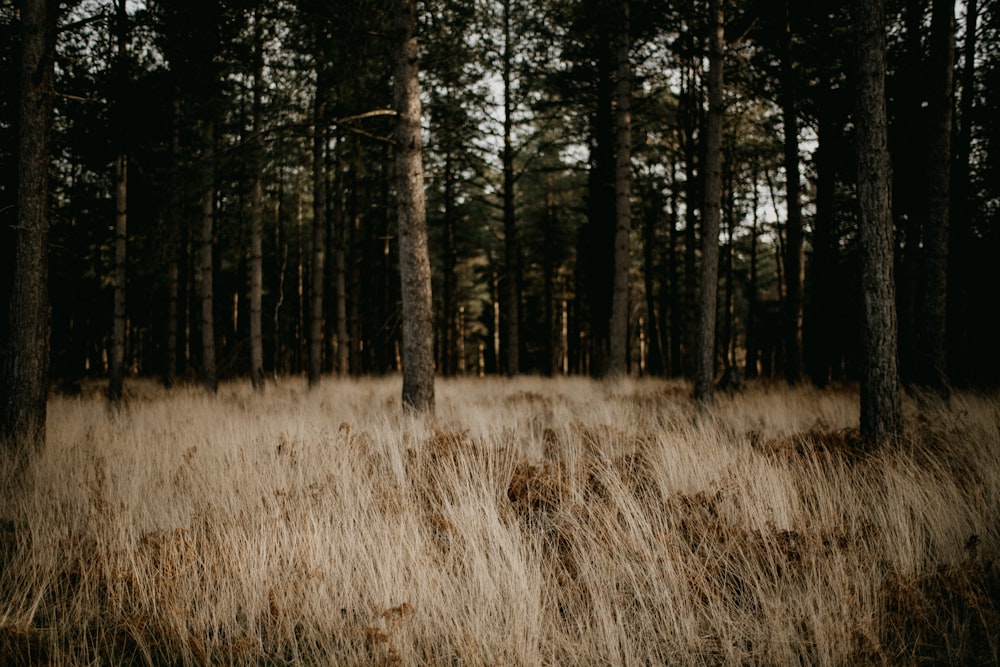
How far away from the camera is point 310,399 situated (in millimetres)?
10062

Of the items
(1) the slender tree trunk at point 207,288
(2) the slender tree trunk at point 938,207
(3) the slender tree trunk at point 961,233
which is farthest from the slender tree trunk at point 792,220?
(1) the slender tree trunk at point 207,288

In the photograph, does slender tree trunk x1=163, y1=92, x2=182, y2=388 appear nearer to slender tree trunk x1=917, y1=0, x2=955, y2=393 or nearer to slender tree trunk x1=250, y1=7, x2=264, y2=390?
slender tree trunk x1=250, y1=7, x2=264, y2=390

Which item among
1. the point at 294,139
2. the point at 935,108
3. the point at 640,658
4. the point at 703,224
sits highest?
the point at 935,108

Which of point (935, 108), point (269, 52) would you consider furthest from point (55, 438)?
point (935, 108)

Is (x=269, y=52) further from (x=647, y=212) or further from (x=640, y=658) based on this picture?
(x=647, y=212)

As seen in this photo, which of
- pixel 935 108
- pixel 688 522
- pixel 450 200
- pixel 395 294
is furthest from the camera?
pixel 395 294

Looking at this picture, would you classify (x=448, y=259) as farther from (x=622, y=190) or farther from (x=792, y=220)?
(x=792, y=220)

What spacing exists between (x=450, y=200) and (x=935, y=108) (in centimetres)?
1427

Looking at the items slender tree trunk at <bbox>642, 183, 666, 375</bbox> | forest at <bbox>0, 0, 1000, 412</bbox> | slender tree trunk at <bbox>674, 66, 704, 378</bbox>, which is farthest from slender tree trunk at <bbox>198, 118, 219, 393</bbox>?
slender tree trunk at <bbox>642, 183, 666, 375</bbox>

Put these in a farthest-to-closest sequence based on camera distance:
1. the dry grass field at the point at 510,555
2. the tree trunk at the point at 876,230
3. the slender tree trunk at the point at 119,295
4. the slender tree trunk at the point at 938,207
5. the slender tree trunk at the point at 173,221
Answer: the slender tree trunk at the point at 119,295
the slender tree trunk at the point at 938,207
the slender tree trunk at the point at 173,221
the tree trunk at the point at 876,230
the dry grass field at the point at 510,555

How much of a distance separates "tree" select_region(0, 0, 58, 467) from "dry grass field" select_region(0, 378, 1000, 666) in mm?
1006

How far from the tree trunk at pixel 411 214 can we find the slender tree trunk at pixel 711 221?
14.7ft

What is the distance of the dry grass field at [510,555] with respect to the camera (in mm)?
2275

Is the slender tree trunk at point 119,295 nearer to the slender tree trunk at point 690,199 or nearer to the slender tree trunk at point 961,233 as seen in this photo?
the slender tree trunk at point 690,199
